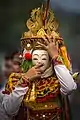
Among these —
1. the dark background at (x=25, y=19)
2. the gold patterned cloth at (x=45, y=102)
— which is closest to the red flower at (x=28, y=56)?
the gold patterned cloth at (x=45, y=102)

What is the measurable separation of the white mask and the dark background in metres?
1.26

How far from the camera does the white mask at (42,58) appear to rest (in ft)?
10.3

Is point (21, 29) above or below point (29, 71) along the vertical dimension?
above

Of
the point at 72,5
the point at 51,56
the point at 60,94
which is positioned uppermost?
the point at 72,5

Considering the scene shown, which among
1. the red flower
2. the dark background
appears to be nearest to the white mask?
the red flower

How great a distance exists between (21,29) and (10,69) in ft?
4.27

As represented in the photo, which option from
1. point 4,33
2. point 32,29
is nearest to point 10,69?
point 32,29

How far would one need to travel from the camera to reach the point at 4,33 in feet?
18.7

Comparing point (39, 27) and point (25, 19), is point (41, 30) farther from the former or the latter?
point (25, 19)

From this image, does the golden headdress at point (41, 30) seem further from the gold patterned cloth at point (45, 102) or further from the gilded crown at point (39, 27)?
the gold patterned cloth at point (45, 102)

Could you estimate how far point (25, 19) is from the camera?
5.40 metres

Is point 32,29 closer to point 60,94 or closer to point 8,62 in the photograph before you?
point 60,94

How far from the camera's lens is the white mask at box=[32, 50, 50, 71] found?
3.13m

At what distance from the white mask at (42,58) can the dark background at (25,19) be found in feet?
4.12
